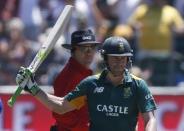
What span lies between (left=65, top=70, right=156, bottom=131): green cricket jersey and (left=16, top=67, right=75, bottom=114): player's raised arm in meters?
0.36

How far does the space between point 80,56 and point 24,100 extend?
126 inches

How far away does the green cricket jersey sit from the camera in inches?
273

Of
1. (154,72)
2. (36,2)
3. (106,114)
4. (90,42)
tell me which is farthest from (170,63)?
(106,114)

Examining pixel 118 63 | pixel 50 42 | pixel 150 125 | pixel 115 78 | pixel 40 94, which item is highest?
pixel 50 42

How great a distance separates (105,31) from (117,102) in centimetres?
610

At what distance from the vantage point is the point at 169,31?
1264cm

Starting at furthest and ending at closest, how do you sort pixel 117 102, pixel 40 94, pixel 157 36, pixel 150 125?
pixel 157 36 < pixel 40 94 < pixel 117 102 < pixel 150 125

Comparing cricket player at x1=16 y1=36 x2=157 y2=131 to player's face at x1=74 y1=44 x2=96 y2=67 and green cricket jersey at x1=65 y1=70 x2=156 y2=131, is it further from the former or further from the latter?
player's face at x1=74 y1=44 x2=96 y2=67

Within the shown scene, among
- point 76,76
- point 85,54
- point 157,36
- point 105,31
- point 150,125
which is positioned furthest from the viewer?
point 105,31

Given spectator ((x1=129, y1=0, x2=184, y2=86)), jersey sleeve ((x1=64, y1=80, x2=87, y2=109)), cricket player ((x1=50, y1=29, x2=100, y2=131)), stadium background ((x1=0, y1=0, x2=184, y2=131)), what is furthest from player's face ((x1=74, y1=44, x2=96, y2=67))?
spectator ((x1=129, y1=0, x2=184, y2=86))

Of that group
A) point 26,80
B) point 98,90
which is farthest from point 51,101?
point 98,90

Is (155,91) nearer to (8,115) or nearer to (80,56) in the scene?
(8,115)

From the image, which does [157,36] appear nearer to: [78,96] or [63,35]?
[63,35]

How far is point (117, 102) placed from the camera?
22.8 feet
